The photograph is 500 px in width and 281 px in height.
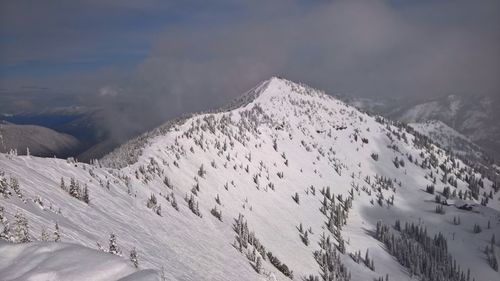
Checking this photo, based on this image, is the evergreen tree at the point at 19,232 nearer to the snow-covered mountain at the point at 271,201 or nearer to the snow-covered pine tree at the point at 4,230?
the snow-covered mountain at the point at 271,201

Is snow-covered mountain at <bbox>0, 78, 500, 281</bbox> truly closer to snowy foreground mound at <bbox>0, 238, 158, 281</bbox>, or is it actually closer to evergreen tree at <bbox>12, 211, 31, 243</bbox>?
evergreen tree at <bbox>12, 211, 31, 243</bbox>

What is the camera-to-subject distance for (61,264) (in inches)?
387

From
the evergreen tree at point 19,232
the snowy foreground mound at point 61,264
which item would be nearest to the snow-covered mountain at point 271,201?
the evergreen tree at point 19,232

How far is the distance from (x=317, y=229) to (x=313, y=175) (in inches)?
1280

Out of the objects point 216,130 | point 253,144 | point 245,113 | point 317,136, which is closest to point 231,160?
point 216,130

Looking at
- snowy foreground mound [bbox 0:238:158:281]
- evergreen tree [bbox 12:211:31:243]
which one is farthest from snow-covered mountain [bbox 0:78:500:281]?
snowy foreground mound [bbox 0:238:158:281]

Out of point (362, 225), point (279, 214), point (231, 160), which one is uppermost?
point (231, 160)

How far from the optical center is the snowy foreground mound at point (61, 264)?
9.34 m

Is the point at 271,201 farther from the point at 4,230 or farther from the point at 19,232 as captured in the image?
the point at 4,230

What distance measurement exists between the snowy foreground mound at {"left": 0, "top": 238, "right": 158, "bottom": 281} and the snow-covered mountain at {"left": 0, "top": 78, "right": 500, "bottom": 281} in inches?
82.0

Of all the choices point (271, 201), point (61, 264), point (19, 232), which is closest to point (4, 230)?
point (19, 232)

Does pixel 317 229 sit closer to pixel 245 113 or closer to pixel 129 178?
pixel 129 178

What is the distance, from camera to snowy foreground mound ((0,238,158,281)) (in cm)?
934

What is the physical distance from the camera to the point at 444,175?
147 m
